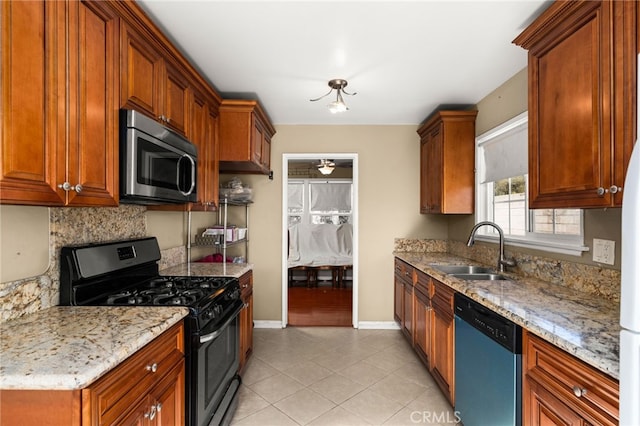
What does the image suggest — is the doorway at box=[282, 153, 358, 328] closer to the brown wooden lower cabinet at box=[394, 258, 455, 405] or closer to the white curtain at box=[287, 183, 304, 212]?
the white curtain at box=[287, 183, 304, 212]

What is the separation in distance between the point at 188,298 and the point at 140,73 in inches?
48.0

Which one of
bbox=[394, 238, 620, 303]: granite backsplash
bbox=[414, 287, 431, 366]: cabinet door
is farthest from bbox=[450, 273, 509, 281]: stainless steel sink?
bbox=[414, 287, 431, 366]: cabinet door

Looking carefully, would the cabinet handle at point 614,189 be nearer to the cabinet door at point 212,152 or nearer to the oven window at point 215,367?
the oven window at point 215,367

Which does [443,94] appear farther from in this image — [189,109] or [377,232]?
[189,109]

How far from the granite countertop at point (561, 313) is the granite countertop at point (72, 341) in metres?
1.50

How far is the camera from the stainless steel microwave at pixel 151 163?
5.06ft

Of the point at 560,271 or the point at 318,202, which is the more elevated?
the point at 318,202

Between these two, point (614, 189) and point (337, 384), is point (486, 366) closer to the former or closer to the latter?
point (614, 189)

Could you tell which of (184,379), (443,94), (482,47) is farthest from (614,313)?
(443,94)

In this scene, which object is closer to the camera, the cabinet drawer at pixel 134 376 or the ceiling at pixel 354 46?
the cabinet drawer at pixel 134 376

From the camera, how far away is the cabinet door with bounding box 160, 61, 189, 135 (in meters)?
1.97

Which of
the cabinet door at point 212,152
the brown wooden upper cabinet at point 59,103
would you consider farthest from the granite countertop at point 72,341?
the cabinet door at point 212,152

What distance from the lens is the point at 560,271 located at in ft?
6.52

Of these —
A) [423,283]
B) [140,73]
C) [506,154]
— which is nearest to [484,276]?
[423,283]
